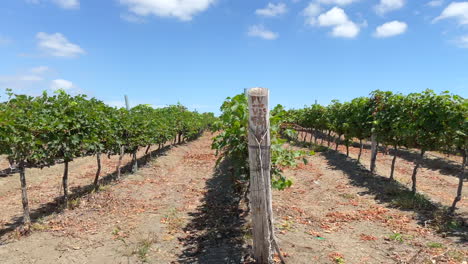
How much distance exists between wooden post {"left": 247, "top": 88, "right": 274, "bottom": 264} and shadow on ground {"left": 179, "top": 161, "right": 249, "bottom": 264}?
0.99m

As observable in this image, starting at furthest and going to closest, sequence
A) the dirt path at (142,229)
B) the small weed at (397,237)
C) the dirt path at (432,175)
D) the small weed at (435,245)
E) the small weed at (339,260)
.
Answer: the dirt path at (432,175), the small weed at (397,237), the small weed at (435,245), the dirt path at (142,229), the small weed at (339,260)

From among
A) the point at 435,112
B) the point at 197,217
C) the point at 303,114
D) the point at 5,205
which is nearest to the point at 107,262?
the point at 197,217

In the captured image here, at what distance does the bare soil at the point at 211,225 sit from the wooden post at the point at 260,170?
0.95 m

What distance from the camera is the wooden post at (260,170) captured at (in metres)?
4.69

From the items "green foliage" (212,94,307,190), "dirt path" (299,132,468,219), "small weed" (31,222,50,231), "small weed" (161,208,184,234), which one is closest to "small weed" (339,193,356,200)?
"dirt path" (299,132,468,219)

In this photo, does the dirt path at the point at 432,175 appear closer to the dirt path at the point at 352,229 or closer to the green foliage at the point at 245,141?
the dirt path at the point at 352,229

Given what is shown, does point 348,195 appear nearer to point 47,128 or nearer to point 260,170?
point 260,170

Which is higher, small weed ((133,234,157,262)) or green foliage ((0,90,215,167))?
green foliage ((0,90,215,167))

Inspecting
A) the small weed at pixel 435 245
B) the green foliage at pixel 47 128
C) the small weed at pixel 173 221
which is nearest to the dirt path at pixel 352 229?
the small weed at pixel 435 245

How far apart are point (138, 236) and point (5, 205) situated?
8.36 metres

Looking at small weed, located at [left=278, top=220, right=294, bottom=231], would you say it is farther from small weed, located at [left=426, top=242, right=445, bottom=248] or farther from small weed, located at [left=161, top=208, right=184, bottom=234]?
small weed, located at [left=426, top=242, right=445, bottom=248]

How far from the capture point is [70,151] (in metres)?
9.34

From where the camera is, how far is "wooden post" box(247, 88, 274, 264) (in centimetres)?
469

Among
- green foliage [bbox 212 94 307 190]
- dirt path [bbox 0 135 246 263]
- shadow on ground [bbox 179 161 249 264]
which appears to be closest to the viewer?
shadow on ground [bbox 179 161 249 264]
